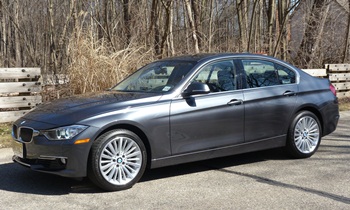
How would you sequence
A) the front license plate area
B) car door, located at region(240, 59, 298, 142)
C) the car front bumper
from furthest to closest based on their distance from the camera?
1. car door, located at region(240, 59, 298, 142)
2. the front license plate area
3. the car front bumper

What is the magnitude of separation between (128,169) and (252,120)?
1970 mm

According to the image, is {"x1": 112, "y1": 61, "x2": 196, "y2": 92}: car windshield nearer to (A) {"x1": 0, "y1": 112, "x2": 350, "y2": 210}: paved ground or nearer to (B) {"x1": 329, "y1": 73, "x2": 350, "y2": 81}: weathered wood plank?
(A) {"x1": 0, "y1": 112, "x2": 350, "y2": 210}: paved ground

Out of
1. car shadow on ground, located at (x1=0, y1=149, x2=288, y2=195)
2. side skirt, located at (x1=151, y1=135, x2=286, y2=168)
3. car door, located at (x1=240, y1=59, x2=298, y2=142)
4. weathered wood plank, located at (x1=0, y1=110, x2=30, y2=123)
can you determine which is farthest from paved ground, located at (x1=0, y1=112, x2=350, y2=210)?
weathered wood plank, located at (x1=0, y1=110, x2=30, y2=123)

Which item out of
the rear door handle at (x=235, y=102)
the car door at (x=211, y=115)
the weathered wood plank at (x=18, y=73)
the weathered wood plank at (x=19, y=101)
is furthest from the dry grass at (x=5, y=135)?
the rear door handle at (x=235, y=102)

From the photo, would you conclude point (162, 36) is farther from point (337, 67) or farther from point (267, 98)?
point (267, 98)

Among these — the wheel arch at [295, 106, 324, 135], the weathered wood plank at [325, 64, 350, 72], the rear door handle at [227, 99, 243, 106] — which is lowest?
the wheel arch at [295, 106, 324, 135]

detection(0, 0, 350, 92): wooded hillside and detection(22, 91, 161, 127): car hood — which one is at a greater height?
detection(0, 0, 350, 92): wooded hillside

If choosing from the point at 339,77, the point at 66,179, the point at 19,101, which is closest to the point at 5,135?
the point at 19,101

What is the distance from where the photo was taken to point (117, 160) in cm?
502

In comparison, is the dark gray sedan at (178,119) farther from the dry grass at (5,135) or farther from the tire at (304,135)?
the dry grass at (5,135)

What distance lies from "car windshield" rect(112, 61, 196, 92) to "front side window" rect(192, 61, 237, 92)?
212 millimetres

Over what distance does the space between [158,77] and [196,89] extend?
0.92 meters

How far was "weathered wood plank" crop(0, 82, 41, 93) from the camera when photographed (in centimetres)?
935

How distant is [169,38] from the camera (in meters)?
13.2
